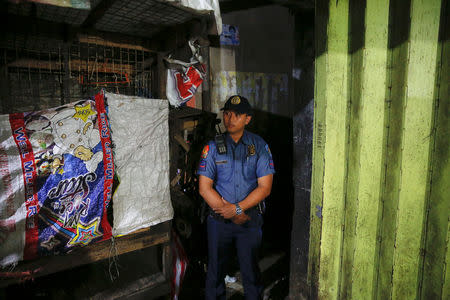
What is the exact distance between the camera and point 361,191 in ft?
9.49

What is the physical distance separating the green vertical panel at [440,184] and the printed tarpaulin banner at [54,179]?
11.2ft

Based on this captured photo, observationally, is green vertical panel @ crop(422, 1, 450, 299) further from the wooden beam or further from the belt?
the wooden beam

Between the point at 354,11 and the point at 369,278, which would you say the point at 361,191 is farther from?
the point at 354,11

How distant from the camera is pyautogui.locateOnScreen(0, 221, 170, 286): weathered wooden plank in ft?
9.32

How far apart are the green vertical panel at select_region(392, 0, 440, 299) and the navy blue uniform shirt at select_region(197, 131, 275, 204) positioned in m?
1.52

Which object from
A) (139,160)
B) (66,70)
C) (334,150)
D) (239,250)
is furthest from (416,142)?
(66,70)

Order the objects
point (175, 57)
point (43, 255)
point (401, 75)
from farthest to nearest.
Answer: point (175, 57) < point (43, 255) < point (401, 75)

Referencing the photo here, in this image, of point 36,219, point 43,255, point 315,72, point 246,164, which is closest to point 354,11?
point 315,72

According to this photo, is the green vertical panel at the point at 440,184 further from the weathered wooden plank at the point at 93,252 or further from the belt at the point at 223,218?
the weathered wooden plank at the point at 93,252

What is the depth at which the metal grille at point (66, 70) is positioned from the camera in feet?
11.0

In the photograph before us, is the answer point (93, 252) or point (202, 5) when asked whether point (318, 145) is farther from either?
point (93, 252)

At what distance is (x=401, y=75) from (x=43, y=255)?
4.18 m

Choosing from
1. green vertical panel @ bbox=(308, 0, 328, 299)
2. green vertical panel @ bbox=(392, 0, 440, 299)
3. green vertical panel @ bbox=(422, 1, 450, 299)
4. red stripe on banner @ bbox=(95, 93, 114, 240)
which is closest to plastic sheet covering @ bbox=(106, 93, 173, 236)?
red stripe on banner @ bbox=(95, 93, 114, 240)

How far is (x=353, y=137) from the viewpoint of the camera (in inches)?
116
